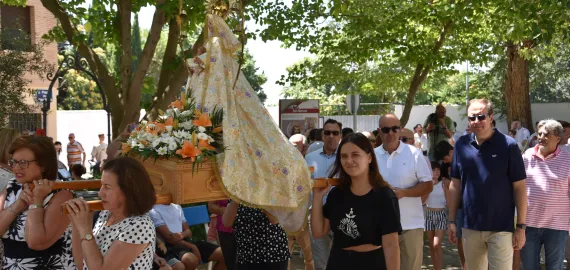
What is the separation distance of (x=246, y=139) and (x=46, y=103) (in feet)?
43.3

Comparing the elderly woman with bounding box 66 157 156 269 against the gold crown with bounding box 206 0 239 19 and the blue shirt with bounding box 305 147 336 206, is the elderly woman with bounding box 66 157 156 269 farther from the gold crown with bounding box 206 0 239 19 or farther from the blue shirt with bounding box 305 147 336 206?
the blue shirt with bounding box 305 147 336 206

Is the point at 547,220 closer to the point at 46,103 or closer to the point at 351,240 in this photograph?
the point at 351,240

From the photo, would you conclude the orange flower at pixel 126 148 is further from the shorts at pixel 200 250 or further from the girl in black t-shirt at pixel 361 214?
the shorts at pixel 200 250

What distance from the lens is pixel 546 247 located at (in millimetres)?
7312

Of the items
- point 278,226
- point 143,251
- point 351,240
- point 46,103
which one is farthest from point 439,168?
point 46,103

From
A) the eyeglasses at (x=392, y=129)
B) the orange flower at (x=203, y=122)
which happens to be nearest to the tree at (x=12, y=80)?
the eyeglasses at (x=392, y=129)

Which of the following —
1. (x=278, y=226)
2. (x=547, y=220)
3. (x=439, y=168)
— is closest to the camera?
(x=278, y=226)

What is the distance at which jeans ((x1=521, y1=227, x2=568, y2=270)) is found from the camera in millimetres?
7211

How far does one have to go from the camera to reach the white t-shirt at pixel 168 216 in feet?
26.9

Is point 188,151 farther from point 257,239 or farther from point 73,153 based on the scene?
point 73,153

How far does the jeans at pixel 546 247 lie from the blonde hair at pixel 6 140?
17.0 feet

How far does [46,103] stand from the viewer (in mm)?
16812

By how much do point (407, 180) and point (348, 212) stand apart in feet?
6.52

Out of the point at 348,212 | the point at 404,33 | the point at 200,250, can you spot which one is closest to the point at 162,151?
the point at 348,212
